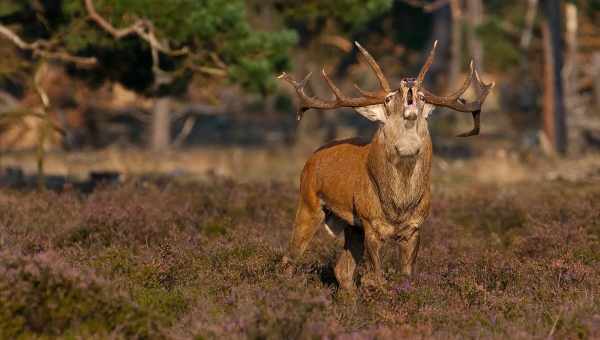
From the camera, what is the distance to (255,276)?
9211mm

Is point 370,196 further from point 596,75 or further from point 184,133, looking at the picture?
point 596,75

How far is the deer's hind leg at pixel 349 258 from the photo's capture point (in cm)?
941

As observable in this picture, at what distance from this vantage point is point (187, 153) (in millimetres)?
30734

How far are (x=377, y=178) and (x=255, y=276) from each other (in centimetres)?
151

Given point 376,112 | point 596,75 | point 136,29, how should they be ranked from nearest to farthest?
point 376,112
point 136,29
point 596,75

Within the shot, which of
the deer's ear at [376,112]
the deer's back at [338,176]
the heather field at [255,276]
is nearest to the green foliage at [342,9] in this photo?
the heather field at [255,276]

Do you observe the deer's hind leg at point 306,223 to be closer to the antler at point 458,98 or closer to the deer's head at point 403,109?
the deer's head at point 403,109

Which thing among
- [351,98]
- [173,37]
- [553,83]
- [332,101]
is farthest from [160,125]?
[351,98]

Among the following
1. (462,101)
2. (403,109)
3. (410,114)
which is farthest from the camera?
(462,101)

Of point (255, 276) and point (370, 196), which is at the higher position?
point (370, 196)

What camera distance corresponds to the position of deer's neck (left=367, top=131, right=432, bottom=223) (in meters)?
8.47

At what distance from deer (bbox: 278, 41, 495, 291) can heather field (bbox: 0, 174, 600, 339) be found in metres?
0.34

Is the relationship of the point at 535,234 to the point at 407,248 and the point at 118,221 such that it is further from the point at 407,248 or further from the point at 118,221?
the point at 118,221

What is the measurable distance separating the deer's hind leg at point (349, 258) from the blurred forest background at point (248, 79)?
6232mm
